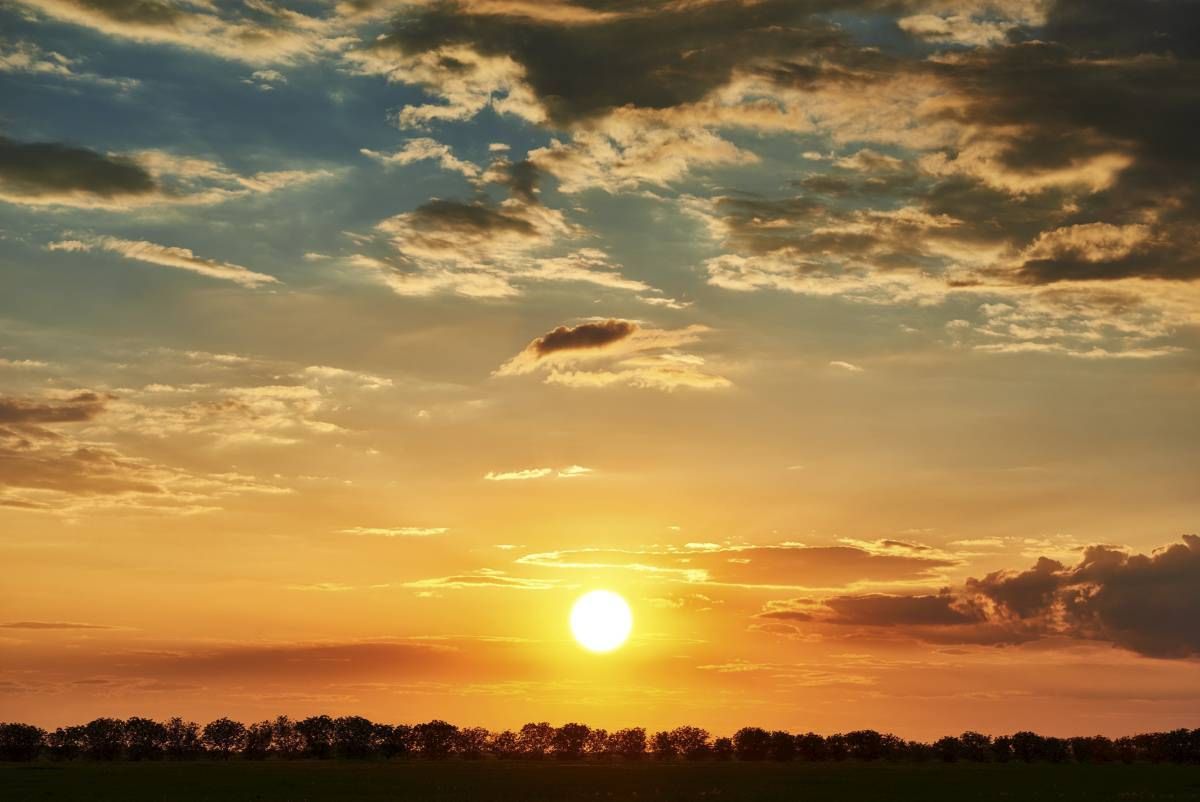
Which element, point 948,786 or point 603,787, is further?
point 948,786

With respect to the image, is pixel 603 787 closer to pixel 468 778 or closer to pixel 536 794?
pixel 536 794

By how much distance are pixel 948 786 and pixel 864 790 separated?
44.6ft

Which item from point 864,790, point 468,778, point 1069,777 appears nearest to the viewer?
point 864,790

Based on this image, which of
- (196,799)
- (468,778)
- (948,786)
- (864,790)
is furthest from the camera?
(468,778)

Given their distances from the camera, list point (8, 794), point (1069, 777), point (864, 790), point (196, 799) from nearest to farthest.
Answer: point (196, 799), point (8, 794), point (864, 790), point (1069, 777)

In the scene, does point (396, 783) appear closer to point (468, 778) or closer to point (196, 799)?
point (468, 778)

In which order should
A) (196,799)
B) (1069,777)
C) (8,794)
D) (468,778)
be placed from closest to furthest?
(196,799), (8,794), (468,778), (1069,777)

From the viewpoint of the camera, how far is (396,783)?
121m

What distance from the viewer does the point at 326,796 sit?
98.9 metres

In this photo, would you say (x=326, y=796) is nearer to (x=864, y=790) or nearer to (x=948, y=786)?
(x=864, y=790)

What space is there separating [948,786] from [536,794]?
1865 inches

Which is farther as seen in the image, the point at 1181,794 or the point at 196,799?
the point at 1181,794

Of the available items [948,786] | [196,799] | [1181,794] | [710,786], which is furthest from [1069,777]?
[196,799]

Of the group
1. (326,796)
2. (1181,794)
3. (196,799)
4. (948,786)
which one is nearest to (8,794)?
(196,799)
